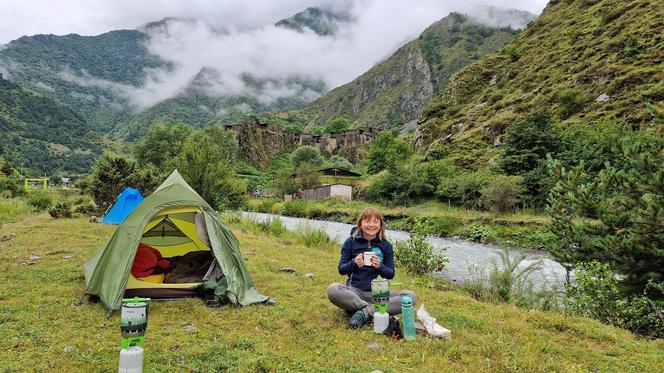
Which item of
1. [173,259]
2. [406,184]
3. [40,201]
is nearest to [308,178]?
[406,184]

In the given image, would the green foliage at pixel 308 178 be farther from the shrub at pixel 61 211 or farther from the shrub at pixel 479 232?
the shrub at pixel 61 211

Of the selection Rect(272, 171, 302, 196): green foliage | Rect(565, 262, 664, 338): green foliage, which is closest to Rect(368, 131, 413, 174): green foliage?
Rect(272, 171, 302, 196): green foliage

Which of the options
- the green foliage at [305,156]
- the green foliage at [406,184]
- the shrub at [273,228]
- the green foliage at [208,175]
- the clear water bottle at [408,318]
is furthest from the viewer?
the green foliage at [305,156]

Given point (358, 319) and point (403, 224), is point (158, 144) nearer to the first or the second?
point (403, 224)

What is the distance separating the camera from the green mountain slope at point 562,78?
139 feet

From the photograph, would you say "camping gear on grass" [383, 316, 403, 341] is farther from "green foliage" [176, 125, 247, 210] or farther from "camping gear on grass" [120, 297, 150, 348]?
"green foliage" [176, 125, 247, 210]

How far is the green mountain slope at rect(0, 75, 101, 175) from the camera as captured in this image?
362 feet

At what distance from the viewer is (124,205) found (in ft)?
61.7

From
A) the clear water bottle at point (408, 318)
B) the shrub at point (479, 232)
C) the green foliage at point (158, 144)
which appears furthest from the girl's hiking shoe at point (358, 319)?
the green foliage at point (158, 144)

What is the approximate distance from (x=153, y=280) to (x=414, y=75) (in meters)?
179

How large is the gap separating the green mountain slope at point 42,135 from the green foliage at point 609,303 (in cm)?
12375

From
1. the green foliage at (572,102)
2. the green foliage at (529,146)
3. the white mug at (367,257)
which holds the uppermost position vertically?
the green foliage at (572,102)

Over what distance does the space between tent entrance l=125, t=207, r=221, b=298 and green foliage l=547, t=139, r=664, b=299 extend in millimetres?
7195

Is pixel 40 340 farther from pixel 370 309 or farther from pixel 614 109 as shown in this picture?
pixel 614 109
